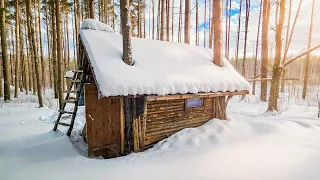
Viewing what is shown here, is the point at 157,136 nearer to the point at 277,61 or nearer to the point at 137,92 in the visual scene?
the point at 137,92

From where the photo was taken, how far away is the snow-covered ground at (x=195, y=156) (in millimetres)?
4316

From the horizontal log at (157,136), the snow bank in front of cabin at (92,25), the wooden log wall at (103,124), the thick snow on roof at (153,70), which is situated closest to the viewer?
the thick snow on roof at (153,70)

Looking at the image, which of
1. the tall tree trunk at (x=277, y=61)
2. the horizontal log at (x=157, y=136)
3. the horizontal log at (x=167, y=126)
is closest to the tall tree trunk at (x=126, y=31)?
the horizontal log at (x=167, y=126)

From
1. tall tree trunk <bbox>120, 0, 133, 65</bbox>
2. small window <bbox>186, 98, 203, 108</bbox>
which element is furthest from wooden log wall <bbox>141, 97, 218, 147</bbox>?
tall tree trunk <bbox>120, 0, 133, 65</bbox>

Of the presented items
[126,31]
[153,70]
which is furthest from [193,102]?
[126,31]

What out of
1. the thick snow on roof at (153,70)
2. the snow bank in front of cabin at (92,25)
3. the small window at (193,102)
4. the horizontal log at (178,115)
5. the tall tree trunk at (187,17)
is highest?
the tall tree trunk at (187,17)

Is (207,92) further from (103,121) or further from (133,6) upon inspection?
(133,6)

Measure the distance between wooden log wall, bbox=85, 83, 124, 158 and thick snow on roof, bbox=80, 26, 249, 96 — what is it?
33.7 inches

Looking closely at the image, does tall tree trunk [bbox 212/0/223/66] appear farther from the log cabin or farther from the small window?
the small window

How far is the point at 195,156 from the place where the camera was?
5254mm

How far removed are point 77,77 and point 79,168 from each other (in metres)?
4.53

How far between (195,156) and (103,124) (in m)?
3.12

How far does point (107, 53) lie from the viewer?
6277 millimetres

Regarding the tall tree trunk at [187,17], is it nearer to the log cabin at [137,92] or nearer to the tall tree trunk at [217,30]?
the tall tree trunk at [217,30]
